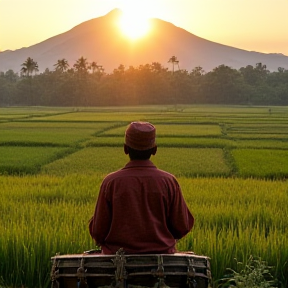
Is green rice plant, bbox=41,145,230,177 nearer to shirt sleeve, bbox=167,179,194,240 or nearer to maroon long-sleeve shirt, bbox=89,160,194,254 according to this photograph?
shirt sleeve, bbox=167,179,194,240

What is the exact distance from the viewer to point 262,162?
1431 centimetres

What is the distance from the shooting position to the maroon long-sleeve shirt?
2.76 metres

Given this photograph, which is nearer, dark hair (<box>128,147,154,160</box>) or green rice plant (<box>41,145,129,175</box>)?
dark hair (<box>128,147,154,160</box>)

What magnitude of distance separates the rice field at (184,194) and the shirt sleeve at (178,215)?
3.69 feet

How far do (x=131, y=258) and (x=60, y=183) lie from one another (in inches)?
282

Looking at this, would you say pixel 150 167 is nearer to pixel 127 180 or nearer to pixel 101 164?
pixel 127 180

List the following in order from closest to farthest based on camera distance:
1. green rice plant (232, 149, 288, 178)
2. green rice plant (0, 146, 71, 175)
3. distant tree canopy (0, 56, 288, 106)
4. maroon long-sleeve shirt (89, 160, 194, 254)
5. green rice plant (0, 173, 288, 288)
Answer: maroon long-sleeve shirt (89, 160, 194, 254)
green rice plant (0, 173, 288, 288)
green rice plant (232, 149, 288, 178)
green rice plant (0, 146, 71, 175)
distant tree canopy (0, 56, 288, 106)

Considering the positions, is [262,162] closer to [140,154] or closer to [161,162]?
[161,162]

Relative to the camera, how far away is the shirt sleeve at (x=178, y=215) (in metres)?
2.84

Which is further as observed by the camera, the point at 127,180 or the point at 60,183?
the point at 60,183

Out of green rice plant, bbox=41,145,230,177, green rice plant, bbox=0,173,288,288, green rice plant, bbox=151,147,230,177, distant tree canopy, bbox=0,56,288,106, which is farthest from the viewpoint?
distant tree canopy, bbox=0,56,288,106

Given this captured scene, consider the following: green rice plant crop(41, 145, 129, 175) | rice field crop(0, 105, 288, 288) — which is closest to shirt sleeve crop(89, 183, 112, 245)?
rice field crop(0, 105, 288, 288)

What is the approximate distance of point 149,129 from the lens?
9.18 ft

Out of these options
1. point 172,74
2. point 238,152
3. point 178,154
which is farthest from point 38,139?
point 172,74
